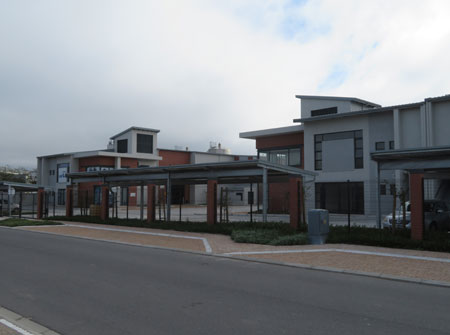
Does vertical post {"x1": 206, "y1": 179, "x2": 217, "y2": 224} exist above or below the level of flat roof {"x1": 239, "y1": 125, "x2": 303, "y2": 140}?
below

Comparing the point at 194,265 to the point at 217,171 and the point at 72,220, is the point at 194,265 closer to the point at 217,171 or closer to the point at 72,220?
the point at 217,171

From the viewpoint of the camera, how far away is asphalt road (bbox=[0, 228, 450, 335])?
5.77m

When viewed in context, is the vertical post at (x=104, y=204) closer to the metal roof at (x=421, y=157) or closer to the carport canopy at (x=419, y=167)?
the metal roof at (x=421, y=157)

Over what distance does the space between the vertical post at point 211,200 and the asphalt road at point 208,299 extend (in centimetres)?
860

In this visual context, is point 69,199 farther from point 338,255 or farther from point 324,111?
point 338,255

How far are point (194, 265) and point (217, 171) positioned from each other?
965 cm

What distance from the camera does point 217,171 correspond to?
20266 mm

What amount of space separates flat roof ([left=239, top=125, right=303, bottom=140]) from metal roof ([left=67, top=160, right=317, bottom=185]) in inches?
530

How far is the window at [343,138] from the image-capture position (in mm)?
31172

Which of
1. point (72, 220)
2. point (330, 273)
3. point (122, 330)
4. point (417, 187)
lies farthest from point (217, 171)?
point (122, 330)

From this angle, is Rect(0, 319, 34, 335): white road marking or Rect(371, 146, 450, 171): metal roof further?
Rect(371, 146, 450, 171): metal roof

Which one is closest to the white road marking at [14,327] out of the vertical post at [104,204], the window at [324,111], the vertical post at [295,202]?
the vertical post at [295,202]

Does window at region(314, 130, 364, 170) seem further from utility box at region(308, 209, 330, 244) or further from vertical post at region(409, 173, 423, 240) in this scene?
utility box at region(308, 209, 330, 244)

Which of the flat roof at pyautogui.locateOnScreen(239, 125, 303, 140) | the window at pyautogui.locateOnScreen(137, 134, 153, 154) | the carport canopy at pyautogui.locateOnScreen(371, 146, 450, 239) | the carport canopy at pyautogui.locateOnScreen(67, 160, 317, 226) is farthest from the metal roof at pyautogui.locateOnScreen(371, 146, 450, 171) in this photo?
the window at pyautogui.locateOnScreen(137, 134, 153, 154)
